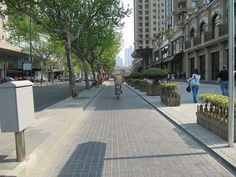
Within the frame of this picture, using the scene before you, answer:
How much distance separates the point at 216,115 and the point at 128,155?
292cm

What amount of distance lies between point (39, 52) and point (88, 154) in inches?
2872

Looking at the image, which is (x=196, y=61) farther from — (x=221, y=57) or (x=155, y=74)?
(x=155, y=74)

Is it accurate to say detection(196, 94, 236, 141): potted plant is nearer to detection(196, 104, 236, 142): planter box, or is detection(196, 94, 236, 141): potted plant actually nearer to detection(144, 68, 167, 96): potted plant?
detection(196, 104, 236, 142): planter box

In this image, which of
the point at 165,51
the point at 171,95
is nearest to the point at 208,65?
the point at 171,95

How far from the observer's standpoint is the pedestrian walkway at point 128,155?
7.20m

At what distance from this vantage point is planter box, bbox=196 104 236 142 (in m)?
9.54

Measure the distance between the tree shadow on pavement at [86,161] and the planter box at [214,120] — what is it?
2.68 meters

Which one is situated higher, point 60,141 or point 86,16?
point 86,16

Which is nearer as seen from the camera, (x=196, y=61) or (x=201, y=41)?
(x=201, y=41)

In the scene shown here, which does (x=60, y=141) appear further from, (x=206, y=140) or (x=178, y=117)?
(x=178, y=117)

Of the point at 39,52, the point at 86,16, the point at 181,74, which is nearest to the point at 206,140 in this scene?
the point at 86,16

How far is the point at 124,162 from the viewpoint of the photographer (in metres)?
7.92

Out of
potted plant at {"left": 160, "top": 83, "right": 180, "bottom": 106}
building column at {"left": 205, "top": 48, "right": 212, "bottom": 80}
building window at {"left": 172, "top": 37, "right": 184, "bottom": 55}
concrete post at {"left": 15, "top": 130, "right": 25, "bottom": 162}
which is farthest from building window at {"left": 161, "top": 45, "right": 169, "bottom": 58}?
concrete post at {"left": 15, "top": 130, "right": 25, "bottom": 162}

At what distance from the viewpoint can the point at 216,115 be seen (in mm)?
10344
